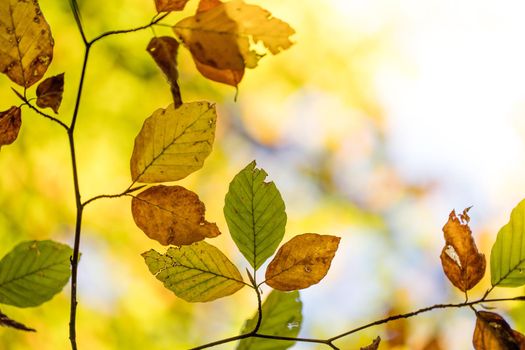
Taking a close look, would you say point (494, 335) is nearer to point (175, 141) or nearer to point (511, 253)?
point (511, 253)

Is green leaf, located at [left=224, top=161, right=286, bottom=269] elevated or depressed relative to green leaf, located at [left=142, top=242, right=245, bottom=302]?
elevated

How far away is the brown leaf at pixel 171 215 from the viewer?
453 mm

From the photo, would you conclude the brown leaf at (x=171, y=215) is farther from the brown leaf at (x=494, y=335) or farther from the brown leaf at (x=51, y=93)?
the brown leaf at (x=494, y=335)

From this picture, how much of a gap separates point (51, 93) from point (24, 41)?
4 cm

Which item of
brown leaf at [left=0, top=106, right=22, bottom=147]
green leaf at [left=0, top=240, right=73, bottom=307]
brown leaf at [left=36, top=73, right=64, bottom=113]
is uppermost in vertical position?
brown leaf at [left=36, top=73, right=64, bottom=113]

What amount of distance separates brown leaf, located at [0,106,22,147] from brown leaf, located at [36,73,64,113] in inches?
0.9

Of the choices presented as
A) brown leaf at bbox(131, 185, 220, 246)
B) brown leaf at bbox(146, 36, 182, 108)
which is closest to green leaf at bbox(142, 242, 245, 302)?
brown leaf at bbox(131, 185, 220, 246)

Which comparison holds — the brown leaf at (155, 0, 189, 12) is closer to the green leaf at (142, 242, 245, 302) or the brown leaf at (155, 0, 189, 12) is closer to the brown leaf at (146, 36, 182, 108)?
the brown leaf at (146, 36, 182, 108)

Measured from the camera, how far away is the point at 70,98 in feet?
4.39

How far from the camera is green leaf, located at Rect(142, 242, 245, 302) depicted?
46 centimetres

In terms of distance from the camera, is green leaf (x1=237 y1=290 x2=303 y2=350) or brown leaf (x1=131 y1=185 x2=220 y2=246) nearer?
brown leaf (x1=131 y1=185 x2=220 y2=246)

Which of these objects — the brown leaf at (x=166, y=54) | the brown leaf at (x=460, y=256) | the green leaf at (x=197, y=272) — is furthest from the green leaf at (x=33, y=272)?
the brown leaf at (x=460, y=256)

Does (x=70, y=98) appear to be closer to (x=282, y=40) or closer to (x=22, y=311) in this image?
(x=22, y=311)

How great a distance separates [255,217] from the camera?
1.46 feet
